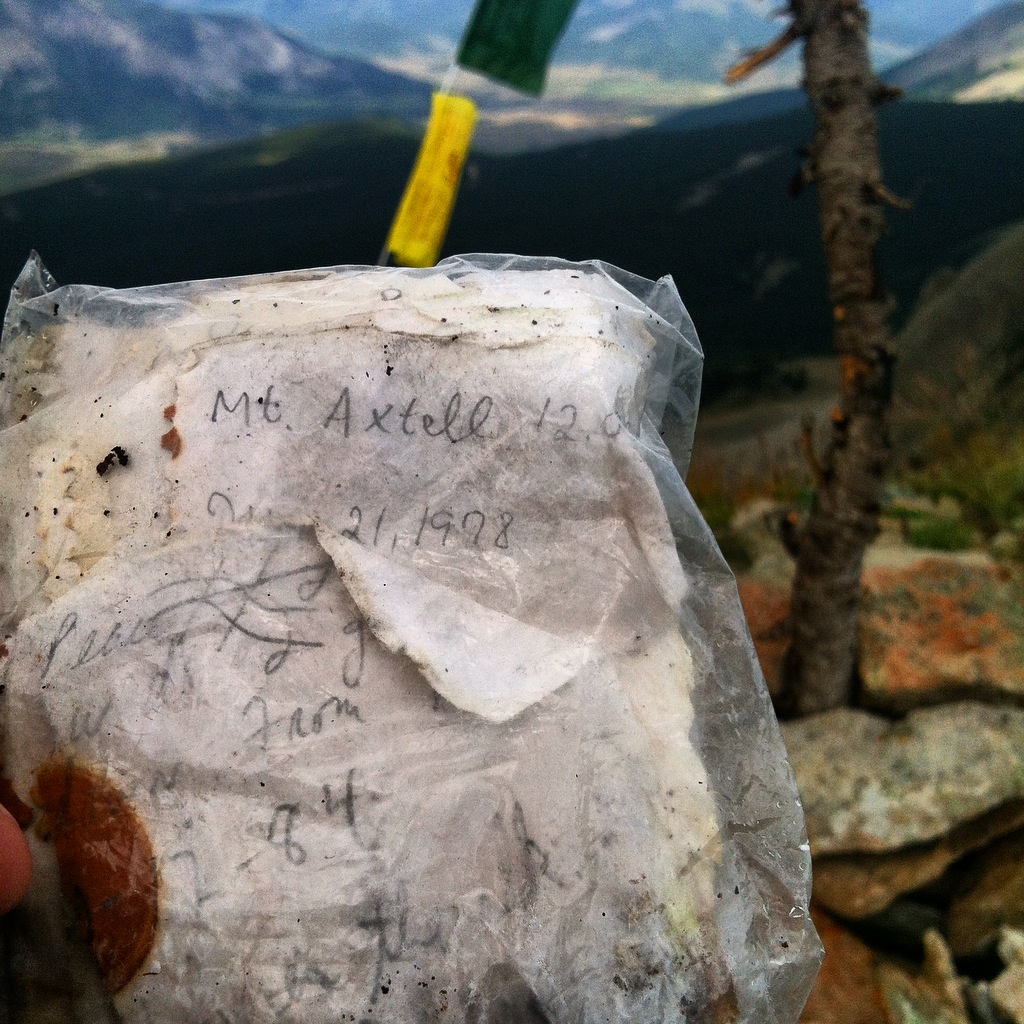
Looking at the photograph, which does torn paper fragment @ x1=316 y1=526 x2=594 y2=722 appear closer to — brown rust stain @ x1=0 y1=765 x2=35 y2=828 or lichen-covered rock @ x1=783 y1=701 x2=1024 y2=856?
brown rust stain @ x1=0 y1=765 x2=35 y2=828

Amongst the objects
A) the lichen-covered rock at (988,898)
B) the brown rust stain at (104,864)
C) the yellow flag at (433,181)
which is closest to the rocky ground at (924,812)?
the lichen-covered rock at (988,898)

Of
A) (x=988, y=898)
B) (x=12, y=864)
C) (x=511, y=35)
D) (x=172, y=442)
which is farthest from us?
(x=511, y=35)

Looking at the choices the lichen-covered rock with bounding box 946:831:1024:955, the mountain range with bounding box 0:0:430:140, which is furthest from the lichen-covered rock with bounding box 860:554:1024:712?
the mountain range with bounding box 0:0:430:140

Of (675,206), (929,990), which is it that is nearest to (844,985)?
(929,990)

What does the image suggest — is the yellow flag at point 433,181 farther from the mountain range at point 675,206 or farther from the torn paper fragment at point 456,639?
the mountain range at point 675,206

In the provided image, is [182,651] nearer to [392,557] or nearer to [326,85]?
[392,557]

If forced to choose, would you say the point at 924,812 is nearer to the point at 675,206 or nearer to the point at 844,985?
the point at 844,985
